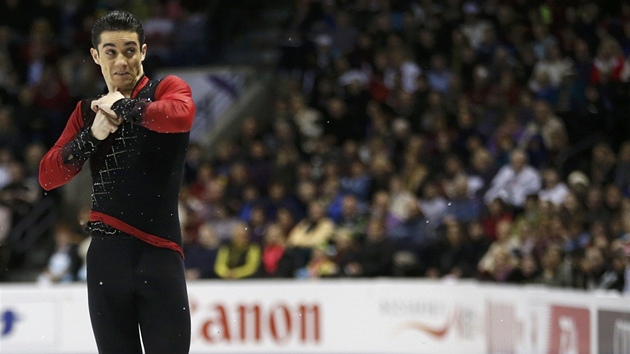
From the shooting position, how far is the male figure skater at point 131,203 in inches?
169

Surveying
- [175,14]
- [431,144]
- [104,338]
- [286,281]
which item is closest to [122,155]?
[104,338]

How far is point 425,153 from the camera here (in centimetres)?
1355

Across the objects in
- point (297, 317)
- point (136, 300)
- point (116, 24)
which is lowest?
point (297, 317)

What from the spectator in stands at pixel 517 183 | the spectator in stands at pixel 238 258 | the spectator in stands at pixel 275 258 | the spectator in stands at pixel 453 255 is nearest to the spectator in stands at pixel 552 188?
the spectator in stands at pixel 517 183

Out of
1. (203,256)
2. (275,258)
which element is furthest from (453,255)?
(203,256)

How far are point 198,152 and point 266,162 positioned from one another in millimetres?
1004

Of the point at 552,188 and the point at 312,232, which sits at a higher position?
the point at 552,188

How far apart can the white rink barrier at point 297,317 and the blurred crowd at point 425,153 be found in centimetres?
31

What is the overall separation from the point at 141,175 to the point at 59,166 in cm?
35

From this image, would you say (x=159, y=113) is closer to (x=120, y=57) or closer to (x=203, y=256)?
(x=120, y=57)

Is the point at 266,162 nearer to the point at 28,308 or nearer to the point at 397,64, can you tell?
the point at 397,64

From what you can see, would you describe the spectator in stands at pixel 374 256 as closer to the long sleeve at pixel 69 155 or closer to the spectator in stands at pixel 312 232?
the spectator in stands at pixel 312 232

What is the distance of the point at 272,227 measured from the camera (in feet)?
42.0

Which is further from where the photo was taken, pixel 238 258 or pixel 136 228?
pixel 238 258
